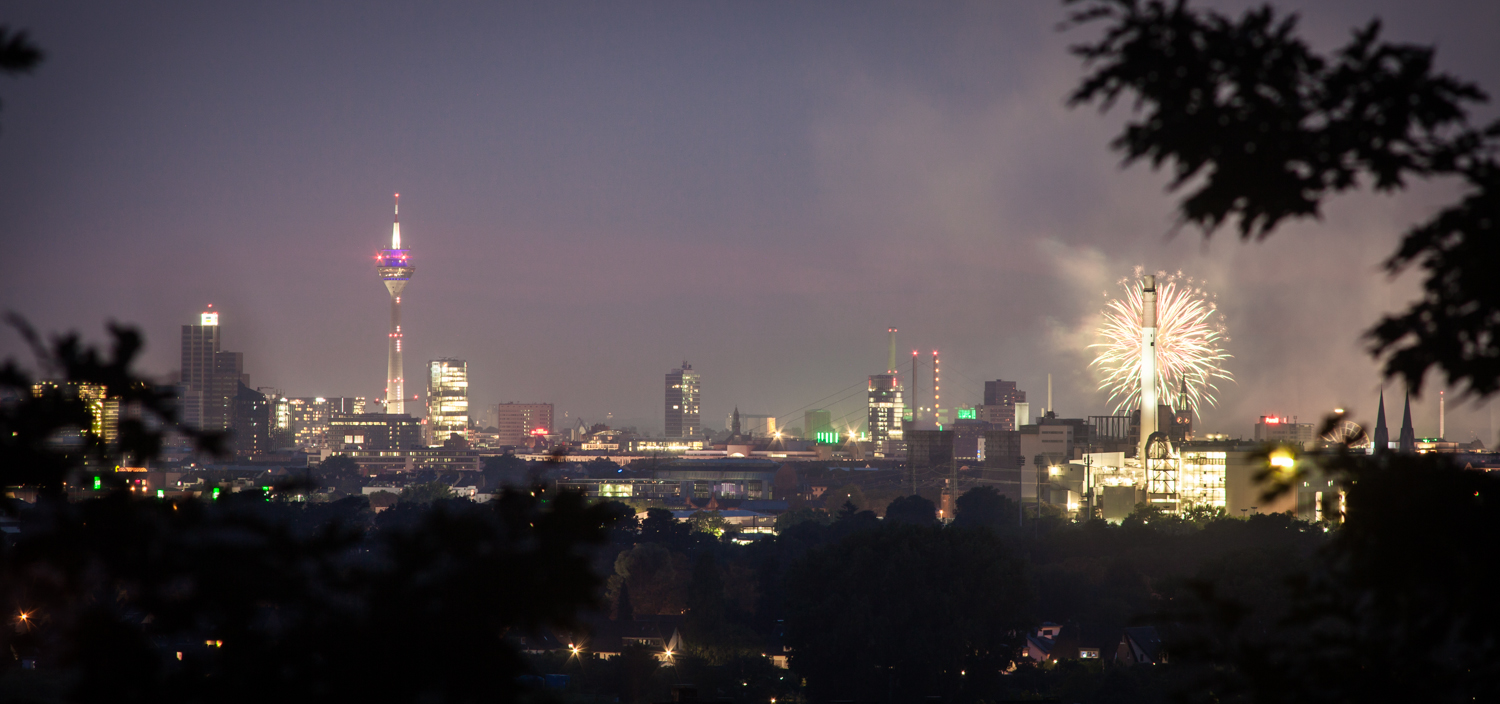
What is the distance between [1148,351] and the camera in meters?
119

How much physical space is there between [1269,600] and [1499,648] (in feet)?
164

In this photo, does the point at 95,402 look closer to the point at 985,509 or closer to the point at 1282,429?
the point at 985,509

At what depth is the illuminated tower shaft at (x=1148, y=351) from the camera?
117m

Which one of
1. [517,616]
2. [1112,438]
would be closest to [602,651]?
[517,616]

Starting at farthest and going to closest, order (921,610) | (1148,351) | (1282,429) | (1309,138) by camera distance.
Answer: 1. (1282,429)
2. (1148,351)
3. (921,610)
4. (1309,138)

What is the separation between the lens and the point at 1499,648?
8.13 m

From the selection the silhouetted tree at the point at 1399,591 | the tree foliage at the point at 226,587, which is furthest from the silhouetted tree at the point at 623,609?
the silhouetted tree at the point at 1399,591

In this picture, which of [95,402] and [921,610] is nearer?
[95,402]

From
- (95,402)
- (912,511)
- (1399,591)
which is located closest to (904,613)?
(95,402)

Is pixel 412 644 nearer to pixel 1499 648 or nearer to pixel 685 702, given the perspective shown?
pixel 1499 648

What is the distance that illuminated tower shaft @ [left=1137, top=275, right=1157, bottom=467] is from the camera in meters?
117

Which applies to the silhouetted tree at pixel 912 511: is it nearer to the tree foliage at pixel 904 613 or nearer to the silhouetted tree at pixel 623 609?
the silhouetted tree at pixel 623 609

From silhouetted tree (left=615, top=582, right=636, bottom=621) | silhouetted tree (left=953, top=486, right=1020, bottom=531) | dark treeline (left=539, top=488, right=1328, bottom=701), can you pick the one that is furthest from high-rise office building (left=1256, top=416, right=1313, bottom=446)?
silhouetted tree (left=615, top=582, right=636, bottom=621)

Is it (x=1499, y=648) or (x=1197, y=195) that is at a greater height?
(x=1197, y=195)
